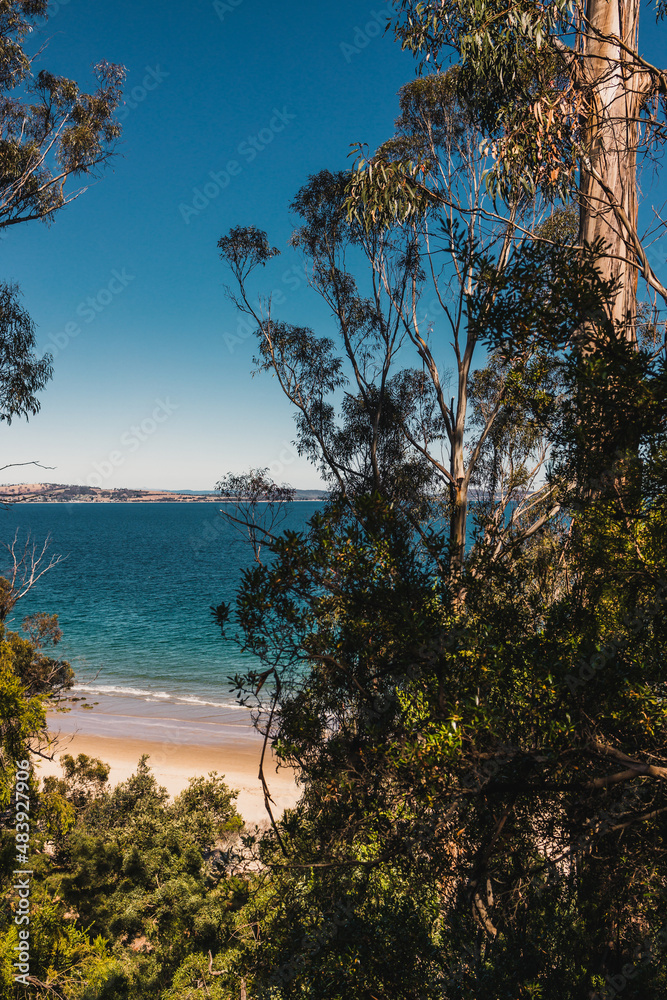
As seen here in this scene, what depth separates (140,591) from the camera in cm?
4012

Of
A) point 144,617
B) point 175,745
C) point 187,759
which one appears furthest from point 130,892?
point 144,617

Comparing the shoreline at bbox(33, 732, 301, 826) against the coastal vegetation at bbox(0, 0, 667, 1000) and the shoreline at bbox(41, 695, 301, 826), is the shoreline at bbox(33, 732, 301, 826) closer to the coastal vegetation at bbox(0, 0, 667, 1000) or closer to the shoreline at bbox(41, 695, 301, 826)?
the shoreline at bbox(41, 695, 301, 826)

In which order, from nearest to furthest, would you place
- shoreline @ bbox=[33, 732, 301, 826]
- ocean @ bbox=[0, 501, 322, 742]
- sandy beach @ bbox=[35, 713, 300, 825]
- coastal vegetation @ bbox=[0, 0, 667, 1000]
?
coastal vegetation @ bbox=[0, 0, 667, 1000]
shoreline @ bbox=[33, 732, 301, 826]
sandy beach @ bbox=[35, 713, 300, 825]
ocean @ bbox=[0, 501, 322, 742]

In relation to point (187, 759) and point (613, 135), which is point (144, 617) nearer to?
point (187, 759)

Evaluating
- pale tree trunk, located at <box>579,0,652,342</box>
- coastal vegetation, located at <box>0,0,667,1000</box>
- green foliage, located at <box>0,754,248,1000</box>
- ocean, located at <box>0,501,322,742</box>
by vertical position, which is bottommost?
ocean, located at <box>0,501,322,742</box>

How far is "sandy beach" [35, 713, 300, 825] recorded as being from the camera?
41.5ft

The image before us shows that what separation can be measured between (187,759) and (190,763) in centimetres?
29

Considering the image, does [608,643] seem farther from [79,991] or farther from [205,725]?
[205,725]

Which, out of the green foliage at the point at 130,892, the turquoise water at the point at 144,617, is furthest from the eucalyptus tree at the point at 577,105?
the green foliage at the point at 130,892

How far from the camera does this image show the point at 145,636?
92.8 feet

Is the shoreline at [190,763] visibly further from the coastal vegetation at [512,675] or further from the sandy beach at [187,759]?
the coastal vegetation at [512,675]

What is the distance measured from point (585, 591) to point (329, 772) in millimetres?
1650

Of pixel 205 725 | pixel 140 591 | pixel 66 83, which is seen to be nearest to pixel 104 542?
pixel 140 591

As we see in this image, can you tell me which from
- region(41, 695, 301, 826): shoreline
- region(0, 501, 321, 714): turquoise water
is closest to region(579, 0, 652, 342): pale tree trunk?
region(0, 501, 321, 714): turquoise water
